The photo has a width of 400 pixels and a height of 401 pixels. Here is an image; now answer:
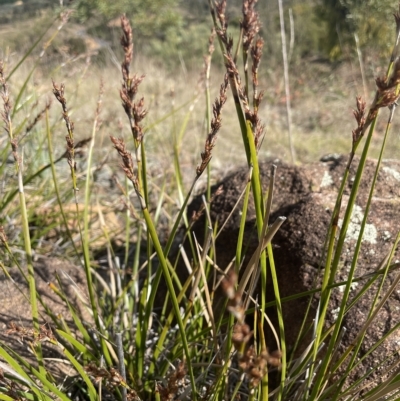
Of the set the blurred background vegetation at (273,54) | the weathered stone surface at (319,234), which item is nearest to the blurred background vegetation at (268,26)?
the blurred background vegetation at (273,54)

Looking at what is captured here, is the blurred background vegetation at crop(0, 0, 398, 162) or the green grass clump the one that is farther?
the blurred background vegetation at crop(0, 0, 398, 162)

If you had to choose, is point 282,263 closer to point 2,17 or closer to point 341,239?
point 341,239

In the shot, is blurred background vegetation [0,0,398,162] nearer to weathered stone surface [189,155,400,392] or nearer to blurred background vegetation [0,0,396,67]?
blurred background vegetation [0,0,396,67]

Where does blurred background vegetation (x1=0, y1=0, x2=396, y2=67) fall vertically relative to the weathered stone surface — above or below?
above

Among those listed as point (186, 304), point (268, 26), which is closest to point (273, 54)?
point (268, 26)

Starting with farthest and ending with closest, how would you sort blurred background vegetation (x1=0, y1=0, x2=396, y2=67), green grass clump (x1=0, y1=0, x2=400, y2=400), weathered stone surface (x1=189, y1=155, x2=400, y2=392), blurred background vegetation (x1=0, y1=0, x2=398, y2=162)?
blurred background vegetation (x1=0, y1=0, x2=396, y2=67)
blurred background vegetation (x1=0, y1=0, x2=398, y2=162)
weathered stone surface (x1=189, y1=155, x2=400, y2=392)
green grass clump (x1=0, y1=0, x2=400, y2=400)

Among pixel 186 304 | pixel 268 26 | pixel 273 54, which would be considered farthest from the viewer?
pixel 268 26

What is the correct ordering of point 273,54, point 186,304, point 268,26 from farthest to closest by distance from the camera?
point 268,26
point 273,54
point 186,304

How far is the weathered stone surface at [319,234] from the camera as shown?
0.86m

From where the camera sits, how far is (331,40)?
1040cm

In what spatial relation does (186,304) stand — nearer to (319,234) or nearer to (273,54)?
(319,234)

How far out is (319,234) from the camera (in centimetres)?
103

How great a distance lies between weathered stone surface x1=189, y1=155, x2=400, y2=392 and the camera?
86cm

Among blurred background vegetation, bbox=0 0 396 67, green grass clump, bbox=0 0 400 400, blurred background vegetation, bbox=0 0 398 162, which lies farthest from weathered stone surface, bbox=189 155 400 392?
blurred background vegetation, bbox=0 0 396 67
